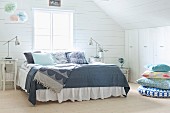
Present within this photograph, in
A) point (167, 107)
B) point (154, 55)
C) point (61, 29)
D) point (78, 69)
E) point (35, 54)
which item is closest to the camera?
point (167, 107)

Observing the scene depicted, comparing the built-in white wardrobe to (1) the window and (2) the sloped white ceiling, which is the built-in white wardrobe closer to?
(2) the sloped white ceiling

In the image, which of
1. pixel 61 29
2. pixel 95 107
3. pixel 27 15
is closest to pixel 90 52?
pixel 61 29

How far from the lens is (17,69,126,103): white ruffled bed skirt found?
454 centimetres

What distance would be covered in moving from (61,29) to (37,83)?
2685 mm

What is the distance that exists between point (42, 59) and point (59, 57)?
1.74 ft

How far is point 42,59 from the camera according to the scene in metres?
5.75

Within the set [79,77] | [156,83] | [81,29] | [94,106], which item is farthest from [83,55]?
[94,106]

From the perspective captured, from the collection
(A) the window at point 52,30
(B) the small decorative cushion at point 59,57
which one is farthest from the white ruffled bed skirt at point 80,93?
(A) the window at point 52,30

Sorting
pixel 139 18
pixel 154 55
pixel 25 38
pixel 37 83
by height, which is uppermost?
pixel 139 18

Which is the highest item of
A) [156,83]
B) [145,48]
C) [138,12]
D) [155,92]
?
[138,12]

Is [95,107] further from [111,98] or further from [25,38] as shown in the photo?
[25,38]

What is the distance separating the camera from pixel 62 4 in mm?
6660

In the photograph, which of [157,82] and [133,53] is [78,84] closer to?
[157,82]

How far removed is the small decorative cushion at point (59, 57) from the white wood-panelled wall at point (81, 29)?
687 millimetres
